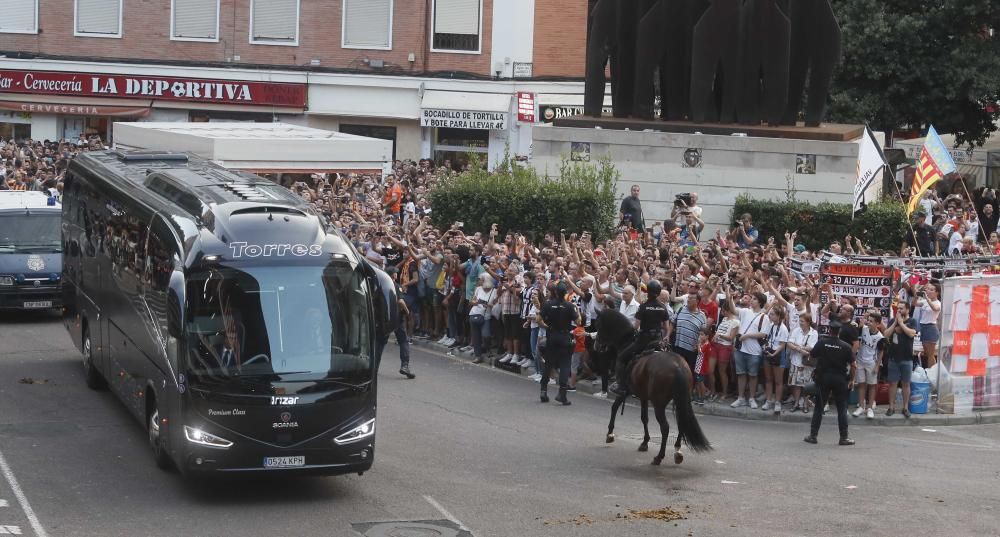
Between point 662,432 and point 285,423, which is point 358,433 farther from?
point 662,432

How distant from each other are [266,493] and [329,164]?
18.1 meters

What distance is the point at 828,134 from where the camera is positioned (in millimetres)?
28125

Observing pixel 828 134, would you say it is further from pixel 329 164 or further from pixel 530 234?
pixel 329 164

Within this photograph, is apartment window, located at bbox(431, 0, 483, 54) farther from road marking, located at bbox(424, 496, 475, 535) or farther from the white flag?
road marking, located at bbox(424, 496, 475, 535)

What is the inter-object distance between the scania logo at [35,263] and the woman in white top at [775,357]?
39.5 feet

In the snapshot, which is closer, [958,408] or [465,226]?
[958,408]

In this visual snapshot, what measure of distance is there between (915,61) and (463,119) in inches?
575

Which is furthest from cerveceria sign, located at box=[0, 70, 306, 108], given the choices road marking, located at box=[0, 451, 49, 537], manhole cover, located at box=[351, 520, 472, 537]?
manhole cover, located at box=[351, 520, 472, 537]

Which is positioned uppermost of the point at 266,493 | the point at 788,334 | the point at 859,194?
the point at 859,194

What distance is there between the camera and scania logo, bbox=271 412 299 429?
12.5 meters

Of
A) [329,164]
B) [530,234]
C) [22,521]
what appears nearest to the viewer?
[22,521]

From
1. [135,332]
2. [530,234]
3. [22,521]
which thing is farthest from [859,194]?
[22,521]

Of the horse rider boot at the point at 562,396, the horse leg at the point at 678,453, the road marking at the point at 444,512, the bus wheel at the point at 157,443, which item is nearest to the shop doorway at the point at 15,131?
the horse rider boot at the point at 562,396

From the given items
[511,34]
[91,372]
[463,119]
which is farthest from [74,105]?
[91,372]
